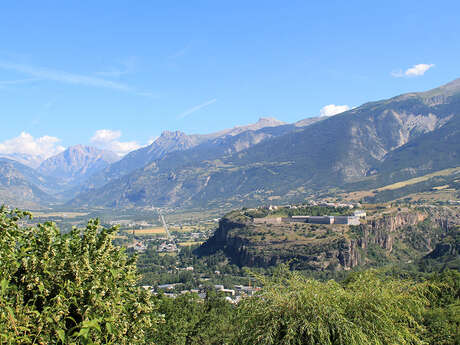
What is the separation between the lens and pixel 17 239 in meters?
11.9

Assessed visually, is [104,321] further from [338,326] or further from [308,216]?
[308,216]

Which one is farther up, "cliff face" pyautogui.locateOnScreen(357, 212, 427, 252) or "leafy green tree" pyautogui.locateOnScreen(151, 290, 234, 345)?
"leafy green tree" pyautogui.locateOnScreen(151, 290, 234, 345)

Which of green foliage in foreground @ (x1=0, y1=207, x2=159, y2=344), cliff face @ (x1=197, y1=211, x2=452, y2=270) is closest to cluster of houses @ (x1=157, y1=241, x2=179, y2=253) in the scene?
cliff face @ (x1=197, y1=211, x2=452, y2=270)

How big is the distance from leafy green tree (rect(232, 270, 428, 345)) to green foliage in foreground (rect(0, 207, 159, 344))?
12.5 feet

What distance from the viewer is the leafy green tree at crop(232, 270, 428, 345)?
42.6 feet

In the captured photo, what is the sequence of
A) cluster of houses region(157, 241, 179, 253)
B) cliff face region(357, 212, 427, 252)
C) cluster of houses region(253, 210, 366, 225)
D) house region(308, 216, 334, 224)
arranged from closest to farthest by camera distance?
cliff face region(357, 212, 427, 252)
cluster of houses region(253, 210, 366, 225)
house region(308, 216, 334, 224)
cluster of houses region(157, 241, 179, 253)

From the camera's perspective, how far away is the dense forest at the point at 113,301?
10.4 metres

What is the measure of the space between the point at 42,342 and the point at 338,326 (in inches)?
Answer: 333

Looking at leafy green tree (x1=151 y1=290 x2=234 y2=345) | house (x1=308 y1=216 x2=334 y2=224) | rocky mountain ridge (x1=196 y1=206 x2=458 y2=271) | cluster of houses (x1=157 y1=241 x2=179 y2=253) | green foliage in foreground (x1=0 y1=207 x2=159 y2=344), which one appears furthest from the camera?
cluster of houses (x1=157 y1=241 x2=179 y2=253)

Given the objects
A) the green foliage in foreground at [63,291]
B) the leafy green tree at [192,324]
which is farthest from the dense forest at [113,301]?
the leafy green tree at [192,324]

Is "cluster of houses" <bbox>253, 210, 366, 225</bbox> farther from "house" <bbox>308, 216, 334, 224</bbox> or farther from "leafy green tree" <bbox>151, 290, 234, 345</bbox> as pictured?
"leafy green tree" <bbox>151, 290, 234, 345</bbox>

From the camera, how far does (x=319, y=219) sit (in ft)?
415

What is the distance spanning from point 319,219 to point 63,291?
120m

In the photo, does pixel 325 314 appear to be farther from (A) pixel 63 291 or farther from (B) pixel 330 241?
(B) pixel 330 241
